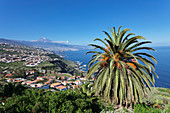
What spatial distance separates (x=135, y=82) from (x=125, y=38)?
336 cm

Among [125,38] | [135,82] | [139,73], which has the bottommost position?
[135,82]

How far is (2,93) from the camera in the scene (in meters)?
8.04

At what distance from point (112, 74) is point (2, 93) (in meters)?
9.94

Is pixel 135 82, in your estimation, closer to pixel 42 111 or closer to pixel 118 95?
pixel 118 95

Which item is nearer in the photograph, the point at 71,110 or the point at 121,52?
the point at 71,110

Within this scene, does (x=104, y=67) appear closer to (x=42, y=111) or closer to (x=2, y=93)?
(x=42, y=111)

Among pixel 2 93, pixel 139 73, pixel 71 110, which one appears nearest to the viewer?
pixel 71 110

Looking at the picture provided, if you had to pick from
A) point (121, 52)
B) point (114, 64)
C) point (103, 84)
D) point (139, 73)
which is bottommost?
point (103, 84)

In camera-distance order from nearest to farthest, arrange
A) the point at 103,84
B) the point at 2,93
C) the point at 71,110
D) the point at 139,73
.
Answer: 1. the point at 71,110
2. the point at 139,73
3. the point at 103,84
4. the point at 2,93

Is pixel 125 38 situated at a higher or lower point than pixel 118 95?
higher

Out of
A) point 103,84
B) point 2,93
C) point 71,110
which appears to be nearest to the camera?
point 71,110

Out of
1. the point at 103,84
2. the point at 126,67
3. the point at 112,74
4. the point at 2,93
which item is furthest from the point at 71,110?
the point at 2,93

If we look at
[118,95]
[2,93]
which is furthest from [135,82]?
[2,93]

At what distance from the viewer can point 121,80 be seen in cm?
634
